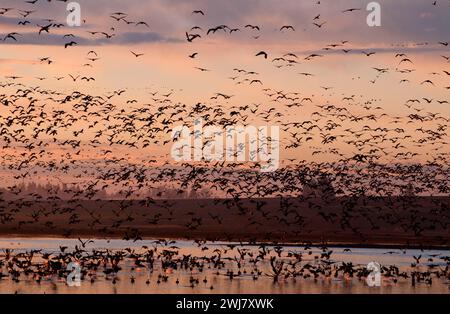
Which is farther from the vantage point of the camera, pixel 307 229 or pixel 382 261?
pixel 307 229

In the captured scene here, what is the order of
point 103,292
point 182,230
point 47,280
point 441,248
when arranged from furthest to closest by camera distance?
point 182,230, point 441,248, point 47,280, point 103,292

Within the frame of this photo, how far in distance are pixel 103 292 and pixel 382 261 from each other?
2845cm

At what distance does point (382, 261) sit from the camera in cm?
7775

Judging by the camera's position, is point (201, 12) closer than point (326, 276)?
Yes

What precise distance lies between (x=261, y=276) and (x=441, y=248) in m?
33.6

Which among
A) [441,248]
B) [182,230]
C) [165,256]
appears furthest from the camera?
[182,230]

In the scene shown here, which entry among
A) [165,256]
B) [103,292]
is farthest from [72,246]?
[103,292]

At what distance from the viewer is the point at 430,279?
62062mm

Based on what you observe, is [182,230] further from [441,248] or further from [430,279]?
[430,279]

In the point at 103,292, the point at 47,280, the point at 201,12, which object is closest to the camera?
the point at 201,12

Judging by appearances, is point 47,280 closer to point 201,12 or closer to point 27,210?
point 201,12
